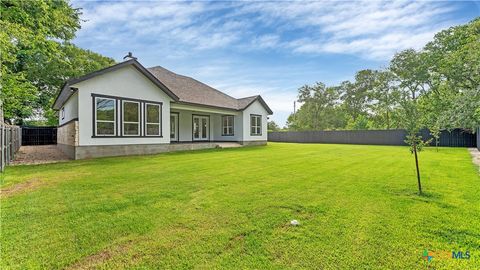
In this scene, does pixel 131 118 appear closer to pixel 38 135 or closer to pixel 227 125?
pixel 227 125

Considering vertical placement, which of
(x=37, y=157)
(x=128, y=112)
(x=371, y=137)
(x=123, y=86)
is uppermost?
(x=123, y=86)

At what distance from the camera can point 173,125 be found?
56.0 ft

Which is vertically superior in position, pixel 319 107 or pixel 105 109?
pixel 319 107

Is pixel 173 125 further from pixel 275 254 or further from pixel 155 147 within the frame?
pixel 275 254

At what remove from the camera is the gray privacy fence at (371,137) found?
19141 mm

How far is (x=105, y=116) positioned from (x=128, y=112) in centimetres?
109

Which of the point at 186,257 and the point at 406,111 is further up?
the point at 406,111

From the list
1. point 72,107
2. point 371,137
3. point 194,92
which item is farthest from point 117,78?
point 371,137

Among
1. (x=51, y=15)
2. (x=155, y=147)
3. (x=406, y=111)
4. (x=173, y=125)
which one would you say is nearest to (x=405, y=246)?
(x=406, y=111)

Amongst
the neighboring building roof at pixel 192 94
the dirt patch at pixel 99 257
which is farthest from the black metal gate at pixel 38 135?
the dirt patch at pixel 99 257

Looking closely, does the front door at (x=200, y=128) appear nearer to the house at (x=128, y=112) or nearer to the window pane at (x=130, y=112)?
the house at (x=128, y=112)

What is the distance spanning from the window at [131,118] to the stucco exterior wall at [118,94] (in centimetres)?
29

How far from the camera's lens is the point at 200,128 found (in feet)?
62.7

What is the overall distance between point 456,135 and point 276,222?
2307cm
